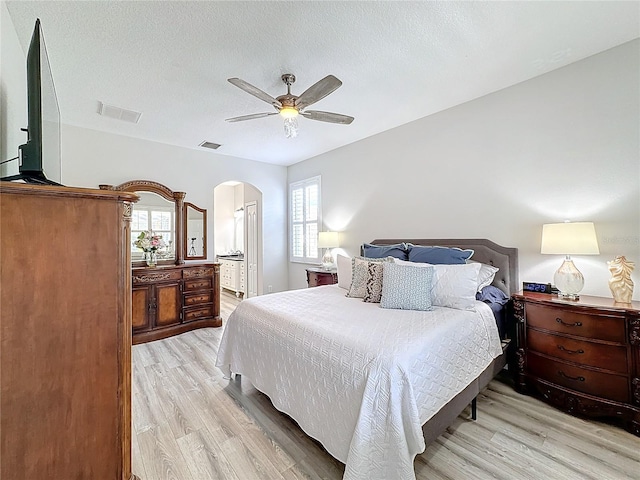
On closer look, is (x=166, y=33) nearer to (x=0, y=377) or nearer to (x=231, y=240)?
(x=0, y=377)

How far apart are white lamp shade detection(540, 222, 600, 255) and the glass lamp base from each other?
16 cm

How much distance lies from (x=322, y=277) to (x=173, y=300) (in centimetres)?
214

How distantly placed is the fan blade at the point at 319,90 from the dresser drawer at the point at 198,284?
2992mm

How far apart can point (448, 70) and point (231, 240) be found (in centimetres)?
676

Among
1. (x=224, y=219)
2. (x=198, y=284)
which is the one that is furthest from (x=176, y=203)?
(x=224, y=219)

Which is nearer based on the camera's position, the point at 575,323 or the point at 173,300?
the point at 575,323

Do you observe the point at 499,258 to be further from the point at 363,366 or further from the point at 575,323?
the point at 363,366

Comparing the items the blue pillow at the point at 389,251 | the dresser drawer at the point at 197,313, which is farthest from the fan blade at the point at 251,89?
the dresser drawer at the point at 197,313

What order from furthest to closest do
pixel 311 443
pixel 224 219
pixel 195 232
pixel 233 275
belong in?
pixel 224 219 < pixel 233 275 < pixel 195 232 < pixel 311 443

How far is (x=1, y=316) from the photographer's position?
870 millimetres

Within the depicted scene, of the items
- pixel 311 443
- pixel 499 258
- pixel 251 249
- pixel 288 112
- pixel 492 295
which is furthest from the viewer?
pixel 251 249

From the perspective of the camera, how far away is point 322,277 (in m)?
4.26

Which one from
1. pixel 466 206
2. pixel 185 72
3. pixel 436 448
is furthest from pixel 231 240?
pixel 436 448

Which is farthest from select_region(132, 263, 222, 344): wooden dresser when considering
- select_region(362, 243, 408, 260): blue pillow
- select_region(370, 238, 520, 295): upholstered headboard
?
select_region(370, 238, 520, 295): upholstered headboard
